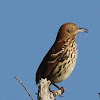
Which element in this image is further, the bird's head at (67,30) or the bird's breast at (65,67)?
the bird's head at (67,30)

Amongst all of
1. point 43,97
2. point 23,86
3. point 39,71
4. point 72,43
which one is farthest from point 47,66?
point 43,97

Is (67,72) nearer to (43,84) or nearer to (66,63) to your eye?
(66,63)

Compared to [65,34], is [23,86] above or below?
below

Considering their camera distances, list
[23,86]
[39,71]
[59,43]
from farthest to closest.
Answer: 1. [59,43]
2. [39,71]
3. [23,86]

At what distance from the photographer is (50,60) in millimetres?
7875

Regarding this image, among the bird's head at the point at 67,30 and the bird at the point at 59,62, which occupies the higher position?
the bird's head at the point at 67,30

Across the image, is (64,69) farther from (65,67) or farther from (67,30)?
(67,30)

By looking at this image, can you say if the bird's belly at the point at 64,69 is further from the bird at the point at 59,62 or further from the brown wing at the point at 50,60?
the brown wing at the point at 50,60

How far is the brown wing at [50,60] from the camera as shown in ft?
25.7

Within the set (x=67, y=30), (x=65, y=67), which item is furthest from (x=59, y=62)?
(x=67, y=30)

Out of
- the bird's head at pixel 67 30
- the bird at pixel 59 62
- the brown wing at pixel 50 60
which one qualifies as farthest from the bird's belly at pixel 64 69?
the bird's head at pixel 67 30

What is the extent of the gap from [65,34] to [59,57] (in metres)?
0.74

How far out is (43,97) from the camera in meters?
4.73

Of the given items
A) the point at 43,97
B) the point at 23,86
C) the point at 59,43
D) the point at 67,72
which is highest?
the point at 59,43
